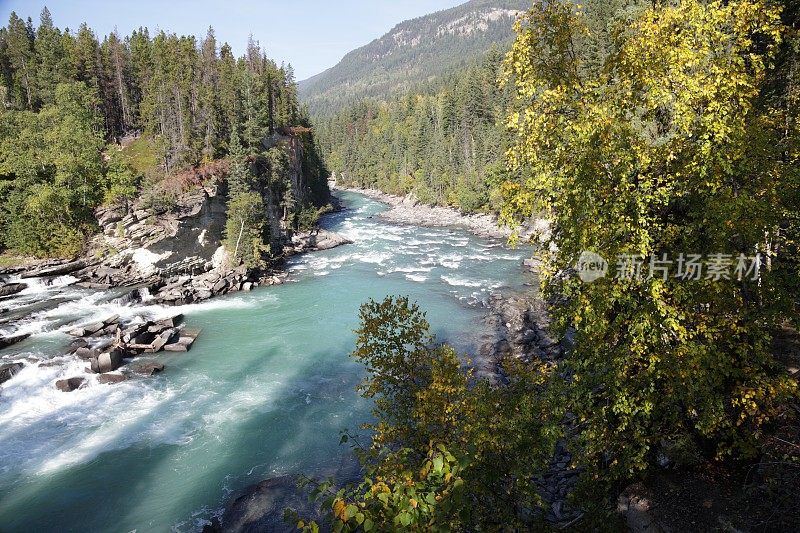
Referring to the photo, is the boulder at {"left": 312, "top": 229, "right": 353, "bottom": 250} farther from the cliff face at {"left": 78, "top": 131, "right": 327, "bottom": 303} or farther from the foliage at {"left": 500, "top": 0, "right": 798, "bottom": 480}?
the foliage at {"left": 500, "top": 0, "right": 798, "bottom": 480}

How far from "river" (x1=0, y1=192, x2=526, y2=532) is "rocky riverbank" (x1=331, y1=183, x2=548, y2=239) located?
75.0 feet

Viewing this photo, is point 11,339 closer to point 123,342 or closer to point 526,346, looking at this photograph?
point 123,342

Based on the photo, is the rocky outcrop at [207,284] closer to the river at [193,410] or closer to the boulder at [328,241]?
the river at [193,410]

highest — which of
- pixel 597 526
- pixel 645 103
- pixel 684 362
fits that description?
pixel 645 103

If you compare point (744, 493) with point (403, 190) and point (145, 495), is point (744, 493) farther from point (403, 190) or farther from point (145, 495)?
point (403, 190)

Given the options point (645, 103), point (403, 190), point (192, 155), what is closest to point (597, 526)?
point (645, 103)

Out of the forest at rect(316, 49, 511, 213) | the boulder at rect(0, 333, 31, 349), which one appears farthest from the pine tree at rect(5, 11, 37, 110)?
the forest at rect(316, 49, 511, 213)

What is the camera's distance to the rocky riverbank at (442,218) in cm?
5941

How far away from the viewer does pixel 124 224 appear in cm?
4144

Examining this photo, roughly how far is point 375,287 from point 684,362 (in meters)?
31.7

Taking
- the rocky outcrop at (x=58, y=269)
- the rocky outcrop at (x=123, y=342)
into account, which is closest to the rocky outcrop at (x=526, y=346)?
the rocky outcrop at (x=123, y=342)

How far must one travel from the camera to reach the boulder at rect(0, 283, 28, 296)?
34.0 metres
